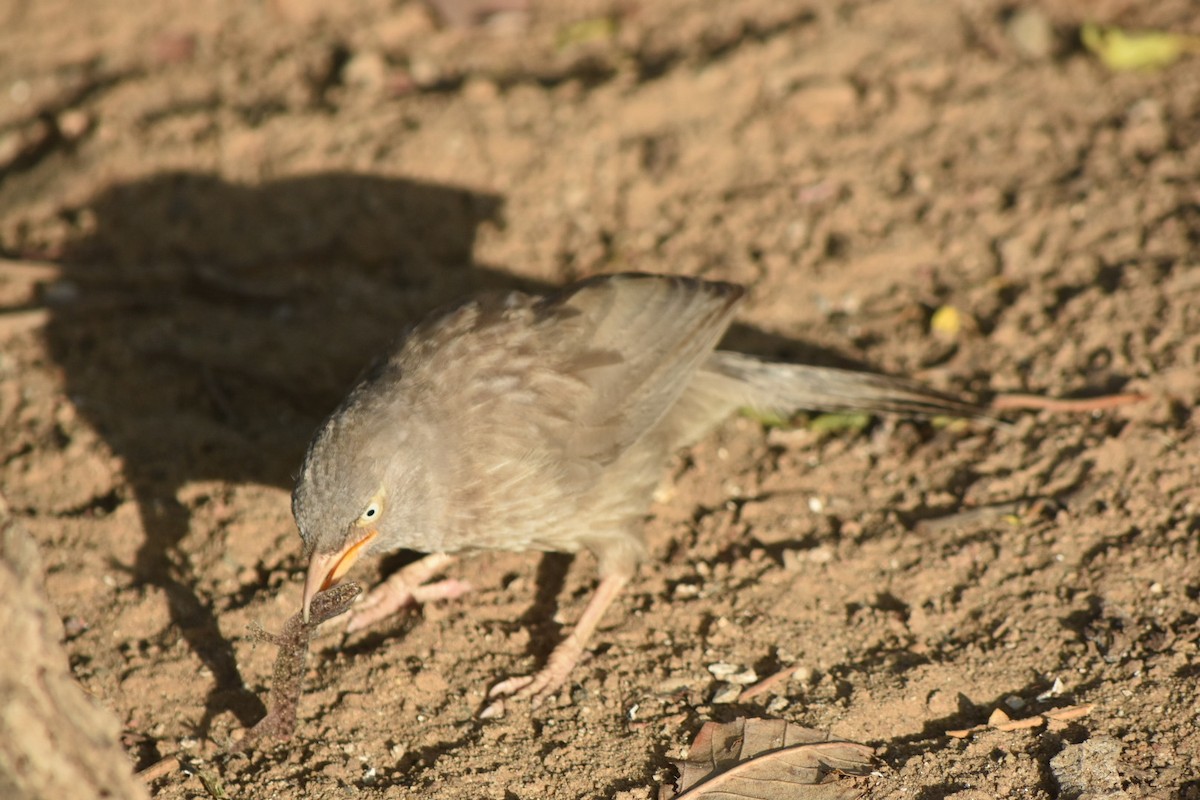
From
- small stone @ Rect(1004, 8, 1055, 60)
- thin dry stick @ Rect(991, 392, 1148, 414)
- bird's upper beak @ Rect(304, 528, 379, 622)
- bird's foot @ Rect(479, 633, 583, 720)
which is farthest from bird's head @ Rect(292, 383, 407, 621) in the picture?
small stone @ Rect(1004, 8, 1055, 60)

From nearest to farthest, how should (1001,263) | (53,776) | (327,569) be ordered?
(53,776)
(327,569)
(1001,263)

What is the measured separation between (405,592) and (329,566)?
81 cm

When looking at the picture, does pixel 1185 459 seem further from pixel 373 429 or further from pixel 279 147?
pixel 279 147

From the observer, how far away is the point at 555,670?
441 centimetres

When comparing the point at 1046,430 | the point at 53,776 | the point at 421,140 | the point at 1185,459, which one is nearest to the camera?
the point at 53,776

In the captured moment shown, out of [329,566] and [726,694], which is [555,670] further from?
[329,566]

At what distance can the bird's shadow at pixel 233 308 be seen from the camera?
5328 mm

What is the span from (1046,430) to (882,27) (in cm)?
327

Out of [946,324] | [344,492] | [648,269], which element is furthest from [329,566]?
[946,324]

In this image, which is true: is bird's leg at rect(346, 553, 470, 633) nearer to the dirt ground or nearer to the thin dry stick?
the dirt ground

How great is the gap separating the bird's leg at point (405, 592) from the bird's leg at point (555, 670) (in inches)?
23.8

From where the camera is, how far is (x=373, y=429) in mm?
4230

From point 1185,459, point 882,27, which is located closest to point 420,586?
point 1185,459

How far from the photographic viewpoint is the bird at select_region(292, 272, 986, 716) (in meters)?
4.22
